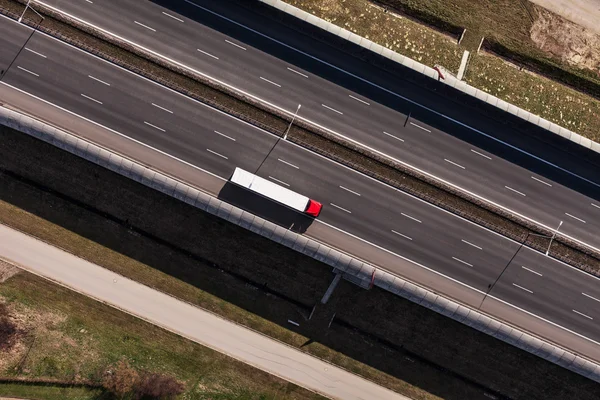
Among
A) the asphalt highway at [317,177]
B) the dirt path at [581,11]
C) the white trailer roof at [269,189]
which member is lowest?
the white trailer roof at [269,189]

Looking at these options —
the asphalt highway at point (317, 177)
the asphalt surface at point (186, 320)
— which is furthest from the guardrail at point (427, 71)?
the asphalt surface at point (186, 320)

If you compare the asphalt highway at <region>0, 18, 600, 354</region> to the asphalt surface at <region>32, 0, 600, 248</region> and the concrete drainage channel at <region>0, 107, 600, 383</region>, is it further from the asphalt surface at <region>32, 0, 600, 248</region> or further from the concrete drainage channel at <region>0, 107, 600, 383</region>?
the asphalt surface at <region>32, 0, 600, 248</region>

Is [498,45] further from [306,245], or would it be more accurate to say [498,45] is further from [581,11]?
[306,245]

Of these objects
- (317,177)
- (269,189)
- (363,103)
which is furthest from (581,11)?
(269,189)

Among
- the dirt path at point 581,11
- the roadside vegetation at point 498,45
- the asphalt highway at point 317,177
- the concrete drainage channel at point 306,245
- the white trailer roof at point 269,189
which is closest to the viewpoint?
→ the concrete drainage channel at point 306,245

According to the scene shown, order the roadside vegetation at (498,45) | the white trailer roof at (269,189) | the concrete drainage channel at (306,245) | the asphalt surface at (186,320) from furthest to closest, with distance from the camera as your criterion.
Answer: the roadside vegetation at (498,45) < the asphalt surface at (186,320) < the white trailer roof at (269,189) < the concrete drainage channel at (306,245)

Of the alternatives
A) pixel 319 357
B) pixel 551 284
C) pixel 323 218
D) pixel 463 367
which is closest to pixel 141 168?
pixel 323 218

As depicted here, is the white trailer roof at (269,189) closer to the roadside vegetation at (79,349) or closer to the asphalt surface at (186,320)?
the asphalt surface at (186,320)
